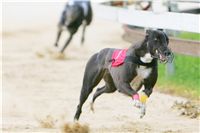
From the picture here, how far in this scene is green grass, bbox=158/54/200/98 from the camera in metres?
9.98

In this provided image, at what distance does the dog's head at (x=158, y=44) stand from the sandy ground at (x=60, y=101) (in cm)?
100

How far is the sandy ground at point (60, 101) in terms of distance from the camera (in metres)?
8.27

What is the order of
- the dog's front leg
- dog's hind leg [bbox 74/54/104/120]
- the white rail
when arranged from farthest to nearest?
the white rail
dog's hind leg [bbox 74/54/104/120]
the dog's front leg

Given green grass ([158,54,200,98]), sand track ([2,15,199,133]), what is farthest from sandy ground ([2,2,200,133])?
green grass ([158,54,200,98])

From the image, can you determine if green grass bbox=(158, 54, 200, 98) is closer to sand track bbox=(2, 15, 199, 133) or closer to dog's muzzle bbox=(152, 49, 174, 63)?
sand track bbox=(2, 15, 199, 133)

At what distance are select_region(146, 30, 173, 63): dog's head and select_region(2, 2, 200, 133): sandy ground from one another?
1.00 m

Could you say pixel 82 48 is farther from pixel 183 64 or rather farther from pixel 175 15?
pixel 175 15

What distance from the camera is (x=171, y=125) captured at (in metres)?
8.22

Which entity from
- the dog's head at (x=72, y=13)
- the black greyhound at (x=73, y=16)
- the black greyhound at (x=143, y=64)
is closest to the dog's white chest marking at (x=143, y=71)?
the black greyhound at (x=143, y=64)

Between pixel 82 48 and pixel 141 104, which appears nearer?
pixel 141 104

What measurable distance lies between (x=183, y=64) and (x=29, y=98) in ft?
8.46

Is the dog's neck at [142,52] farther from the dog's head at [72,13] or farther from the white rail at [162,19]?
the dog's head at [72,13]

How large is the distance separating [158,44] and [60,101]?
10.3ft

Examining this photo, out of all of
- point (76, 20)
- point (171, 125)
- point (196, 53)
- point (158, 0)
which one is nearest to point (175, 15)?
point (196, 53)
